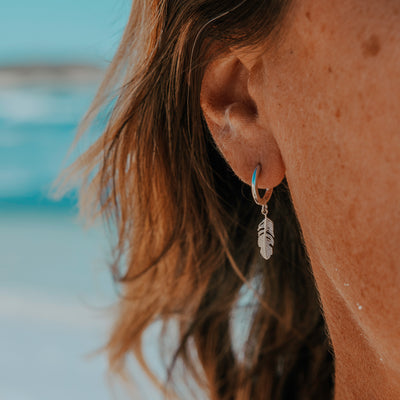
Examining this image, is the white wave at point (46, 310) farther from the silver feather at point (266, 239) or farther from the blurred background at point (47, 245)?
the silver feather at point (266, 239)

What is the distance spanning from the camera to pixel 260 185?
3.42 feet

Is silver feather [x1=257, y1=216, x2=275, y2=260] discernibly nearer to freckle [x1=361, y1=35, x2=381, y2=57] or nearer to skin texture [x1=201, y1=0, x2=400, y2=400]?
skin texture [x1=201, y1=0, x2=400, y2=400]

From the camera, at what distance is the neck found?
3.20 ft

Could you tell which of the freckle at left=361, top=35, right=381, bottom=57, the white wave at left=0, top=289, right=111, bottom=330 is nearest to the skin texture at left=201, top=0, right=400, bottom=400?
the freckle at left=361, top=35, right=381, bottom=57

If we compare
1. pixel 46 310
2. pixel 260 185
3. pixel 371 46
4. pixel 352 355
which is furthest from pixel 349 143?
pixel 46 310

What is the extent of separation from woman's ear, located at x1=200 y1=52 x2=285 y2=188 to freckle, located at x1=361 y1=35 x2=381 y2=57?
229 mm

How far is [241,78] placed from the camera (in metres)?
1.06

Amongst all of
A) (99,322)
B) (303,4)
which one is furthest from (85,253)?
(303,4)

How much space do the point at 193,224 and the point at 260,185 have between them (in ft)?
1.36

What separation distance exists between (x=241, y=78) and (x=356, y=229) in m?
0.37

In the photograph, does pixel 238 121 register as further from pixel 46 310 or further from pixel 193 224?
pixel 46 310

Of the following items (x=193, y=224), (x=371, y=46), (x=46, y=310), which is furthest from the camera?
(x=46, y=310)

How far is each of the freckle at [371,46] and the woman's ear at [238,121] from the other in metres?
0.23

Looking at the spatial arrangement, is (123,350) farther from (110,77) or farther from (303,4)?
(303,4)
